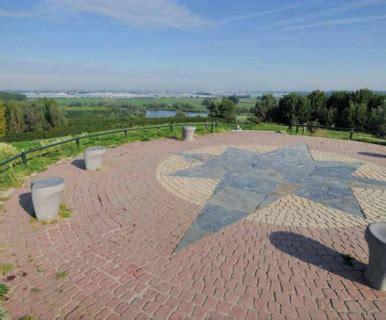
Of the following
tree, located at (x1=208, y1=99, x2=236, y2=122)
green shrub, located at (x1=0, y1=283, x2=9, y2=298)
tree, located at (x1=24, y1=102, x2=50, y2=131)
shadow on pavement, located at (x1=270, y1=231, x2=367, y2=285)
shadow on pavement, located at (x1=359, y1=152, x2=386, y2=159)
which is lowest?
tree, located at (x1=24, y1=102, x2=50, y2=131)

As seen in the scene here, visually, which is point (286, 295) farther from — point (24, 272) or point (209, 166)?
point (209, 166)

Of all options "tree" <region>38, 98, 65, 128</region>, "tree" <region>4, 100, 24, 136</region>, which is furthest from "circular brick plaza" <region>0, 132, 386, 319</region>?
"tree" <region>38, 98, 65, 128</region>

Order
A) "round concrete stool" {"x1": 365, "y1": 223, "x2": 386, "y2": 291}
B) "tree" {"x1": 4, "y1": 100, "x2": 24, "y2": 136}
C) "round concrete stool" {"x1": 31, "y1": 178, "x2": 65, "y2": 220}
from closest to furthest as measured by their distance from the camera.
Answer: "round concrete stool" {"x1": 365, "y1": 223, "x2": 386, "y2": 291} < "round concrete stool" {"x1": 31, "y1": 178, "x2": 65, "y2": 220} < "tree" {"x1": 4, "y1": 100, "x2": 24, "y2": 136}

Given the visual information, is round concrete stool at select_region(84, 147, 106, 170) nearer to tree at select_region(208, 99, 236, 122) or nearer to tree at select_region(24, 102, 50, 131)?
tree at select_region(208, 99, 236, 122)

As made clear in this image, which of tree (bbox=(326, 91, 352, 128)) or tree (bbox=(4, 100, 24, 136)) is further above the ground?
tree (bbox=(326, 91, 352, 128))

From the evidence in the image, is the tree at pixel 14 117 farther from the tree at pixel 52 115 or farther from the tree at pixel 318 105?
the tree at pixel 318 105

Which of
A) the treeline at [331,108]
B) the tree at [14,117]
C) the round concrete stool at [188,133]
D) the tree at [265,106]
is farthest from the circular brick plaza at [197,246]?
the tree at [14,117]

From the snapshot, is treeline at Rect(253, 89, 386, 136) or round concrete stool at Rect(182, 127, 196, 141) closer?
round concrete stool at Rect(182, 127, 196, 141)

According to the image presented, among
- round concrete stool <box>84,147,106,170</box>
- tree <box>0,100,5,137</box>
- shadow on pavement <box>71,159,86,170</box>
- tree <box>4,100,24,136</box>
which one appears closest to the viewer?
round concrete stool <box>84,147,106,170</box>
